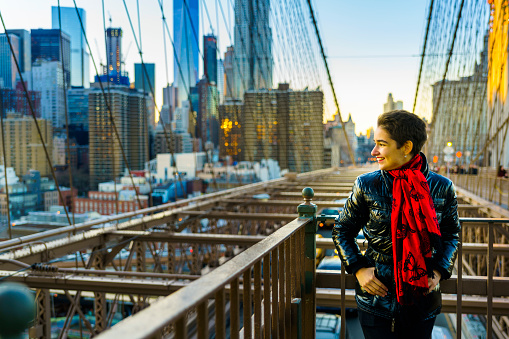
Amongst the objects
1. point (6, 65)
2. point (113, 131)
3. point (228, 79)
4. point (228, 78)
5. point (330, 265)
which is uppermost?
point (228, 78)

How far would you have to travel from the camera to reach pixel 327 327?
296 inches

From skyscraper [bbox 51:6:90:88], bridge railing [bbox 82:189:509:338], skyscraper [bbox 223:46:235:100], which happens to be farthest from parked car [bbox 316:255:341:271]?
bridge railing [bbox 82:189:509:338]

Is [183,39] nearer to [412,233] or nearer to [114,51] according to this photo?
[114,51]

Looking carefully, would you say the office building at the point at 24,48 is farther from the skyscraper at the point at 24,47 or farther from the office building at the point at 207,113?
the office building at the point at 207,113

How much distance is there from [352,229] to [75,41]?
7896mm

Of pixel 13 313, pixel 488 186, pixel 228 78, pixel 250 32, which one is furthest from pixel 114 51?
pixel 488 186

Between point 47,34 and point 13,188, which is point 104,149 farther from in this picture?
point 13,188

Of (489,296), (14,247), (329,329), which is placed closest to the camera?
(489,296)

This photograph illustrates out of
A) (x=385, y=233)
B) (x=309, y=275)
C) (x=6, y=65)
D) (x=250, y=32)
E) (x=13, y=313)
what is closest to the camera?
(x=13, y=313)

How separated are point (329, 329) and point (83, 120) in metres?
5.96

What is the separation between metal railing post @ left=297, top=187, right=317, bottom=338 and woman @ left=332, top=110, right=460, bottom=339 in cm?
73

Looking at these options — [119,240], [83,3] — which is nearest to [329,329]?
[119,240]

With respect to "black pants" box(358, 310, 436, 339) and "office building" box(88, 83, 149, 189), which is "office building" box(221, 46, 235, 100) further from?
"black pants" box(358, 310, 436, 339)

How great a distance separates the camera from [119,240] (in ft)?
21.7
